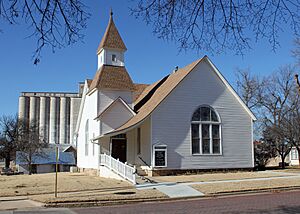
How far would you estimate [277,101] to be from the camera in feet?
162

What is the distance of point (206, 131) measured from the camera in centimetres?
2822

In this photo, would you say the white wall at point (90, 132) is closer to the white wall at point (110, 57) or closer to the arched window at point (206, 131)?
the white wall at point (110, 57)

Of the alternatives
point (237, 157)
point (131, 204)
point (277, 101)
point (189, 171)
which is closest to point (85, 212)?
point (131, 204)

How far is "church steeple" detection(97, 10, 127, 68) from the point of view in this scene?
3347cm

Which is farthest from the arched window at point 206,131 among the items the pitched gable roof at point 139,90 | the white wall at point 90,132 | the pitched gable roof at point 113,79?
the pitched gable roof at point 139,90

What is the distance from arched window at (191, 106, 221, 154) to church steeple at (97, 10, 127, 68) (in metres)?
9.36

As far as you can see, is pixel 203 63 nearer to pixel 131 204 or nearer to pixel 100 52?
pixel 100 52

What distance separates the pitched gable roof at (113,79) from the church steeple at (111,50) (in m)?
0.69

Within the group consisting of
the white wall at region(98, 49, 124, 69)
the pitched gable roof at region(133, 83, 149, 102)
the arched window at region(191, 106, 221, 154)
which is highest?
the white wall at region(98, 49, 124, 69)

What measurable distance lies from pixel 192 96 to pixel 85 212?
16162mm

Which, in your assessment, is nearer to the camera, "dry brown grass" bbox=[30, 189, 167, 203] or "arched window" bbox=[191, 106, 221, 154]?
"dry brown grass" bbox=[30, 189, 167, 203]

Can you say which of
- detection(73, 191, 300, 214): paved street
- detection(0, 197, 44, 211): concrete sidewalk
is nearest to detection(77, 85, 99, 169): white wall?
detection(0, 197, 44, 211): concrete sidewalk

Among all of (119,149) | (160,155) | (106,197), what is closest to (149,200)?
(106,197)

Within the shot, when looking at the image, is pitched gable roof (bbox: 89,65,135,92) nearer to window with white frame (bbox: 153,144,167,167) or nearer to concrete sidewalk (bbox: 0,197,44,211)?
window with white frame (bbox: 153,144,167,167)
